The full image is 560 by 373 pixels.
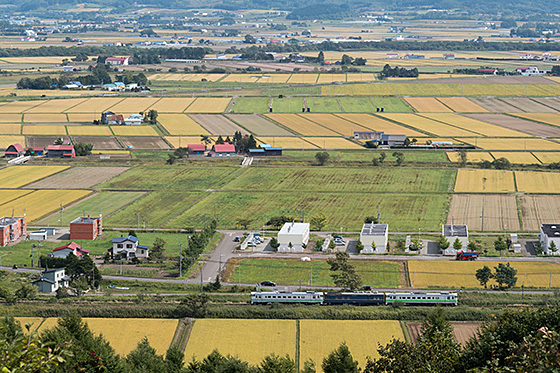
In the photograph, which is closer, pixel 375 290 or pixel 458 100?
pixel 375 290

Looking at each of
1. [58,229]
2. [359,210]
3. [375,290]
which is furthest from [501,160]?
[58,229]

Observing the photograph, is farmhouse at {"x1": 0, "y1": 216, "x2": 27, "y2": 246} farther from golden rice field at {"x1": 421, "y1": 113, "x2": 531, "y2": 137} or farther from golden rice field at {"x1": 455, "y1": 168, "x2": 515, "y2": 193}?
golden rice field at {"x1": 421, "y1": 113, "x2": 531, "y2": 137}

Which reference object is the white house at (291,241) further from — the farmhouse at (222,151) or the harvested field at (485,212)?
the farmhouse at (222,151)

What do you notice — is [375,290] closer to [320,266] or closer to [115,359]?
[320,266]

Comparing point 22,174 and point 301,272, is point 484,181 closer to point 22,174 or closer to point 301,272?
point 301,272

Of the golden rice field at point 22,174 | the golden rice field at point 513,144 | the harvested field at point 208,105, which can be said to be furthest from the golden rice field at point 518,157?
the golden rice field at point 22,174
